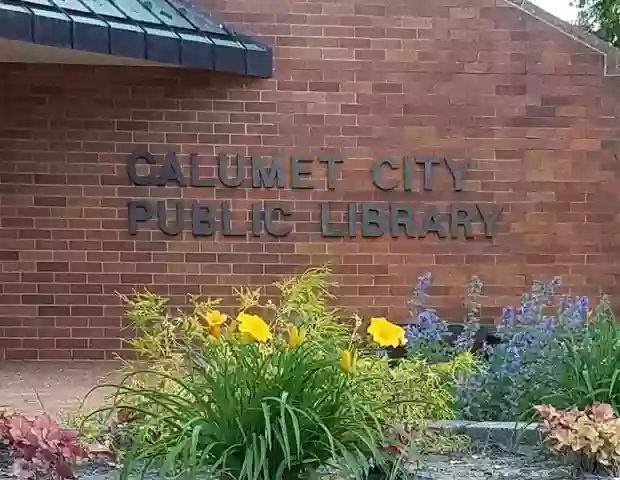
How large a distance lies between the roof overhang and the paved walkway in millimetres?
2676

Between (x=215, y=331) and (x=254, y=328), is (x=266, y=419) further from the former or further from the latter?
(x=215, y=331)

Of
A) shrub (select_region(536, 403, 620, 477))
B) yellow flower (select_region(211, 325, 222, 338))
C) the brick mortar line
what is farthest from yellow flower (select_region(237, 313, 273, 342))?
the brick mortar line

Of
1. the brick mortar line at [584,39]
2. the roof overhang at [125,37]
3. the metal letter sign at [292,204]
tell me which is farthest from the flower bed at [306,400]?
the brick mortar line at [584,39]

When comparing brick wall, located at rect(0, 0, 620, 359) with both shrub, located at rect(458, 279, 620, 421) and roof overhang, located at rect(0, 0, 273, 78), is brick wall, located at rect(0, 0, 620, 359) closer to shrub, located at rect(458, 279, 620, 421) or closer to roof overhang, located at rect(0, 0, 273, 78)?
roof overhang, located at rect(0, 0, 273, 78)

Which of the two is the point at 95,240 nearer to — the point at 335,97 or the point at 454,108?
the point at 335,97

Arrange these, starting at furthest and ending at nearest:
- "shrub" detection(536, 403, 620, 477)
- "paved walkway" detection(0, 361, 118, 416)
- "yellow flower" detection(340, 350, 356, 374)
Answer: "paved walkway" detection(0, 361, 118, 416) → "shrub" detection(536, 403, 620, 477) → "yellow flower" detection(340, 350, 356, 374)

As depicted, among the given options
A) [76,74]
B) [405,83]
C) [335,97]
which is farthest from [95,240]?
[405,83]

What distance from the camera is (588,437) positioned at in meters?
3.19

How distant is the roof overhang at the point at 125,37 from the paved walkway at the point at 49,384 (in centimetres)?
268

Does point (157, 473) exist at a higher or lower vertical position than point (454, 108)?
lower

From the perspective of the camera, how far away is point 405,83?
7.71 meters

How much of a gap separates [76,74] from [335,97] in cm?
246

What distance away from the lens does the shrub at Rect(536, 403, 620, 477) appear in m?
3.20

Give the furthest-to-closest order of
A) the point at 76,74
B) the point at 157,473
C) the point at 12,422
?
the point at 76,74 → the point at 12,422 → the point at 157,473
